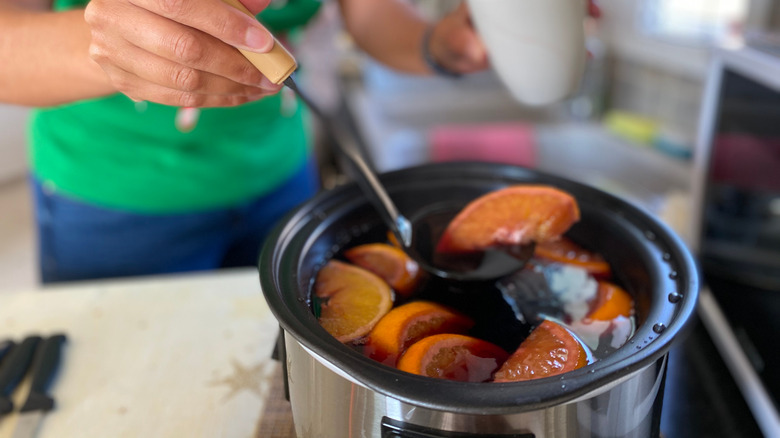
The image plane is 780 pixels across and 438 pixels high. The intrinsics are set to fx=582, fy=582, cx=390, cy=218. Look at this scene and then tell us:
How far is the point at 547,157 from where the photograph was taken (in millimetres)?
2029

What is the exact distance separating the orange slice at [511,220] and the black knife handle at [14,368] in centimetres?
60

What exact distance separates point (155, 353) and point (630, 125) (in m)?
1.66

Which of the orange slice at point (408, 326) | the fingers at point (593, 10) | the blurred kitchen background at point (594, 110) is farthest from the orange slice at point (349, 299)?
the blurred kitchen background at point (594, 110)

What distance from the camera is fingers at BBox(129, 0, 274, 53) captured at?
0.51m

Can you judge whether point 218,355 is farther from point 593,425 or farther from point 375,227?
point 593,425

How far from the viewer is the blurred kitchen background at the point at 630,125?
841mm

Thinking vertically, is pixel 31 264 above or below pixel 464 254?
below

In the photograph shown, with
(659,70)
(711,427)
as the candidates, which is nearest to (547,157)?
(659,70)

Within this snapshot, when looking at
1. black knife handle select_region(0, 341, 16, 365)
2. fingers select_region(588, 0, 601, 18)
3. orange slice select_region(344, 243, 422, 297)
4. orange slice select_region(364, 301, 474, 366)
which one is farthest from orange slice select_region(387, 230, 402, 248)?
black knife handle select_region(0, 341, 16, 365)

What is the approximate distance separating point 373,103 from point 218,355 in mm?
1651

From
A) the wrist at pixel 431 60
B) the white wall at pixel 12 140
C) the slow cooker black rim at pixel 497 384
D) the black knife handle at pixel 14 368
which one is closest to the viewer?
the slow cooker black rim at pixel 497 384

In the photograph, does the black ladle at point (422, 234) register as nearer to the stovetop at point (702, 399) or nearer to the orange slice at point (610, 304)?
the orange slice at point (610, 304)

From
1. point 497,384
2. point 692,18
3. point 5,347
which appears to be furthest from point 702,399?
point 692,18

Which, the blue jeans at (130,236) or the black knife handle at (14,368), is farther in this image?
the blue jeans at (130,236)
